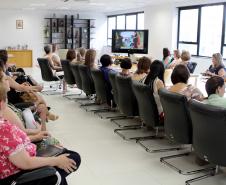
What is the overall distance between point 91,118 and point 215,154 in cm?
294

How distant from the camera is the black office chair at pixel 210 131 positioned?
2.60 m

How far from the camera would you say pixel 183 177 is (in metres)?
3.19

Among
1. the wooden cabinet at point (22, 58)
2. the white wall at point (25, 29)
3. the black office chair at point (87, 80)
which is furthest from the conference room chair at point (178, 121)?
the white wall at point (25, 29)

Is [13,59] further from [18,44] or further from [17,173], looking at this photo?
[17,173]

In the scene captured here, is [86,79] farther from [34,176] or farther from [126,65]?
[34,176]

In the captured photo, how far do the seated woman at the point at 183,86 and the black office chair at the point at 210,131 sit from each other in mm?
682

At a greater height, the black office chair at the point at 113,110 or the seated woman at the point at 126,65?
the seated woman at the point at 126,65

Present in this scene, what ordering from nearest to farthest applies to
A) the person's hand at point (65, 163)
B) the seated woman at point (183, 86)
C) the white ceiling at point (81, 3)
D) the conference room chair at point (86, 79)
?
the person's hand at point (65, 163) < the seated woman at point (183, 86) < the conference room chair at point (86, 79) < the white ceiling at point (81, 3)

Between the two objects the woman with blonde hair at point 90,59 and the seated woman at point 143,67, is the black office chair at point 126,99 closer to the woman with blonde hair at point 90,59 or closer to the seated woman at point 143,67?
the seated woman at point 143,67

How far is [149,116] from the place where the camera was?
383cm

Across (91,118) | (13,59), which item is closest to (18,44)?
(13,59)

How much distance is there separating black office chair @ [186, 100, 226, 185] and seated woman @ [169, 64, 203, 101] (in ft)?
2.24

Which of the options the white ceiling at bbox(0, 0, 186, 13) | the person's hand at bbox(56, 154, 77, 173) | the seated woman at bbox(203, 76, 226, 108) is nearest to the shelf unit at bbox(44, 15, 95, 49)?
the white ceiling at bbox(0, 0, 186, 13)

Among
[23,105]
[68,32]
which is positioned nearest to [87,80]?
[23,105]
